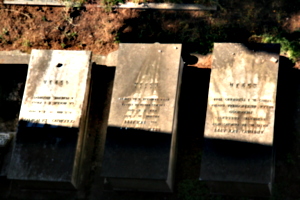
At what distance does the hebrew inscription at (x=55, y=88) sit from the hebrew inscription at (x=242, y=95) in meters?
2.32

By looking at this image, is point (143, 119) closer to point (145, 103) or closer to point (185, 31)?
point (145, 103)

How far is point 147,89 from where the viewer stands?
12680 mm

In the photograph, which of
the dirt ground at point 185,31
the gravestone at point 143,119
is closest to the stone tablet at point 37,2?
the dirt ground at point 185,31

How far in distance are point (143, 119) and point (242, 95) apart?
1.69 m

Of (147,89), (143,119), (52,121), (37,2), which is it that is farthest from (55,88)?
(37,2)

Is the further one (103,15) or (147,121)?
(103,15)

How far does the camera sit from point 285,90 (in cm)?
1295

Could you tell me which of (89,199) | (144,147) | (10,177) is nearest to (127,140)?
(144,147)

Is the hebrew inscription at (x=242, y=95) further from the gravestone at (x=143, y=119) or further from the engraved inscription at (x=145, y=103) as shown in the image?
the engraved inscription at (x=145, y=103)

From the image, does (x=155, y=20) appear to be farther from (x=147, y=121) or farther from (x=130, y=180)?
(x=130, y=180)

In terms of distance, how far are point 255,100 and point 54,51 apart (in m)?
3.83

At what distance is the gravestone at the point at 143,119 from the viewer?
12.0 metres

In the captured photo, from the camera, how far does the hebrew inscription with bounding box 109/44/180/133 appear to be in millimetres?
12367

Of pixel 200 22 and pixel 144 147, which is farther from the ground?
pixel 200 22
